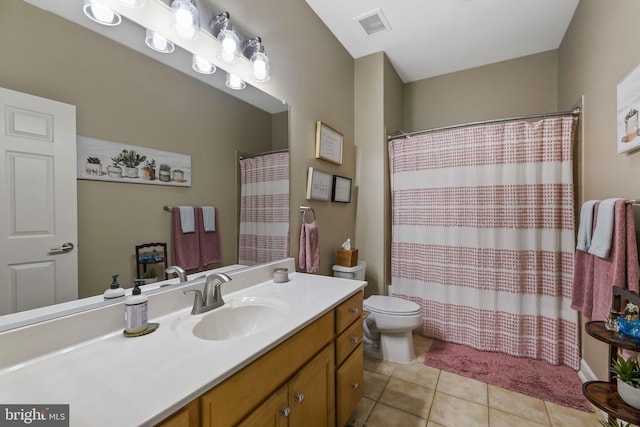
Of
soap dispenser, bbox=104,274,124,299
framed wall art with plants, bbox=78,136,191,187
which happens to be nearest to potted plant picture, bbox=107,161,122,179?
framed wall art with plants, bbox=78,136,191,187

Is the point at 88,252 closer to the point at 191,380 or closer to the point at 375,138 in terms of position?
the point at 191,380

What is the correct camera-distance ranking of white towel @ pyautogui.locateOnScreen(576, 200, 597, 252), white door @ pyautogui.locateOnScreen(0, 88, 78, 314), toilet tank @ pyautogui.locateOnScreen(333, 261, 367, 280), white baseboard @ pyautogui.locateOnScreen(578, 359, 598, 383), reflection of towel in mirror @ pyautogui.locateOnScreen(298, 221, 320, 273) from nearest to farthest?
1. white door @ pyautogui.locateOnScreen(0, 88, 78, 314)
2. white towel @ pyautogui.locateOnScreen(576, 200, 597, 252)
3. white baseboard @ pyautogui.locateOnScreen(578, 359, 598, 383)
4. reflection of towel in mirror @ pyautogui.locateOnScreen(298, 221, 320, 273)
5. toilet tank @ pyautogui.locateOnScreen(333, 261, 367, 280)

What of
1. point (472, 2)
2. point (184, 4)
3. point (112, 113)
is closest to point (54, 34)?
point (112, 113)

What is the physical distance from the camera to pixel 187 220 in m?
1.18

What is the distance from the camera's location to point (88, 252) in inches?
34.9

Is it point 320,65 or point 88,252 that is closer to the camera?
point 88,252

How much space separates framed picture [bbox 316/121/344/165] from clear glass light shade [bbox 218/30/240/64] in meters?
0.82

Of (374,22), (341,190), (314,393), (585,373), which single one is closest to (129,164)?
(314,393)

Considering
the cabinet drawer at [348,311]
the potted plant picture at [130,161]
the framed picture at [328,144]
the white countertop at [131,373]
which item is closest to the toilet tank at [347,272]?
the cabinet drawer at [348,311]

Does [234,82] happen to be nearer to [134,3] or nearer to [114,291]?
[134,3]

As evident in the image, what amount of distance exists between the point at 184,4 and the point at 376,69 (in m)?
1.90

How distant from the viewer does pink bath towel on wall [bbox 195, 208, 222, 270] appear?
1253mm

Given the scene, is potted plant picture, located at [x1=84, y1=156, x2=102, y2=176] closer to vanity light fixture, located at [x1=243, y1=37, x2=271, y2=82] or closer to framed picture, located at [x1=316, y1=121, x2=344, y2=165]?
vanity light fixture, located at [x1=243, y1=37, x2=271, y2=82]

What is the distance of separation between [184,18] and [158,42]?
15 cm
